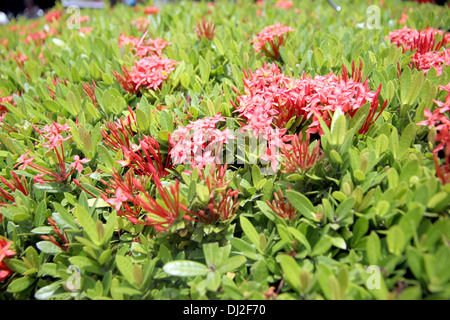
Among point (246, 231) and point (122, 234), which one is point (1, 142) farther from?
point (246, 231)

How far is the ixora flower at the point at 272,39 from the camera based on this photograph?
2375 mm

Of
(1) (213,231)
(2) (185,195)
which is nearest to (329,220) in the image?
(1) (213,231)

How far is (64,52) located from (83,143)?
4.79ft

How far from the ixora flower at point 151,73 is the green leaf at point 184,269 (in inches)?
45.1

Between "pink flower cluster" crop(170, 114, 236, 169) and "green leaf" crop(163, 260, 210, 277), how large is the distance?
1.38ft

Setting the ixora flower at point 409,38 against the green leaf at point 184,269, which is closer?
the green leaf at point 184,269

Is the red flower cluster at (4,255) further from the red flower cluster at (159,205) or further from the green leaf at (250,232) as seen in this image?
the green leaf at (250,232)

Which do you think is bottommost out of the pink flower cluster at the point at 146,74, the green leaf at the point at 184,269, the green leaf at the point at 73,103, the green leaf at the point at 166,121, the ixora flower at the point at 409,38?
the green leaf at the point at 184,269

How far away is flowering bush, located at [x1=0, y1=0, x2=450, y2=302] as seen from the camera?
1.16 metres

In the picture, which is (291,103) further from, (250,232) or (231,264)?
(231,264)

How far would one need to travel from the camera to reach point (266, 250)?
52.1 inches

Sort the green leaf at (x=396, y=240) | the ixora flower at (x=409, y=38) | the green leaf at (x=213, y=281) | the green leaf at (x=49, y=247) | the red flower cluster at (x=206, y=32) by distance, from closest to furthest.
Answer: the green leaf at (x=396, y=240) < the green leaf at (x=213, y=281) < the green leaf at (x=49, y=247) < the ixora flower at (x=409, y=38) < the red flower cluster at (x=206, y=32)

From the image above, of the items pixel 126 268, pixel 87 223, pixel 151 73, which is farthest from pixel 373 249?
pixel 151 73

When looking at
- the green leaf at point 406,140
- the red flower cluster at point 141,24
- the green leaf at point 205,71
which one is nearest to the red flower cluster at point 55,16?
the red flower cluster at point 141,24
